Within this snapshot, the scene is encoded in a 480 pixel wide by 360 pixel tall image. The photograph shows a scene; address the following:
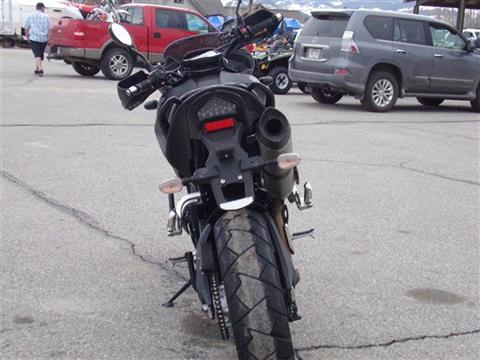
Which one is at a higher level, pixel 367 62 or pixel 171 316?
pixel 367 62

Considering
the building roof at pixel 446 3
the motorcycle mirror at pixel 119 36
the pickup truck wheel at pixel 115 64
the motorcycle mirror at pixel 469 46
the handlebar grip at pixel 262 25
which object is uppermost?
the building roof at pixel 446 3

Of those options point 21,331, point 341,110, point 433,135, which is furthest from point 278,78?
point 21,331

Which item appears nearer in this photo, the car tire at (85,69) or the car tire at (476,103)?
the car tire at (476,103)

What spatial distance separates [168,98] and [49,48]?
1546cm

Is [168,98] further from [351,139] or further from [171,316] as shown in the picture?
[351,139]

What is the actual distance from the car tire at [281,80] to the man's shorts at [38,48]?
248 inches

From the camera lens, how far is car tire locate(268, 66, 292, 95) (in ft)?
52.9

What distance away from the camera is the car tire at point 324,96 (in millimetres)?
14836

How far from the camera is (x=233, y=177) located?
294 centimetres

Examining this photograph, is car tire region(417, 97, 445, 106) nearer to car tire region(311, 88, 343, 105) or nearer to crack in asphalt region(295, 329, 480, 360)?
car tire region(311, 88, 343, 105)

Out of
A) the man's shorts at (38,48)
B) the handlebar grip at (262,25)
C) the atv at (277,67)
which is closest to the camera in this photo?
the handlebar grip at (262,25)

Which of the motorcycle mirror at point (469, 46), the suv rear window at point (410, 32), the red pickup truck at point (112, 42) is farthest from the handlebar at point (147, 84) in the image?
the red pickup truck at point (112, 42)

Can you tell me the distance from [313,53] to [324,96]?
1600 mm

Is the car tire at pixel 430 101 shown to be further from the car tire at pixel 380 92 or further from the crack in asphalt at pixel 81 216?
the crack in asphalt at pixel 81 216
